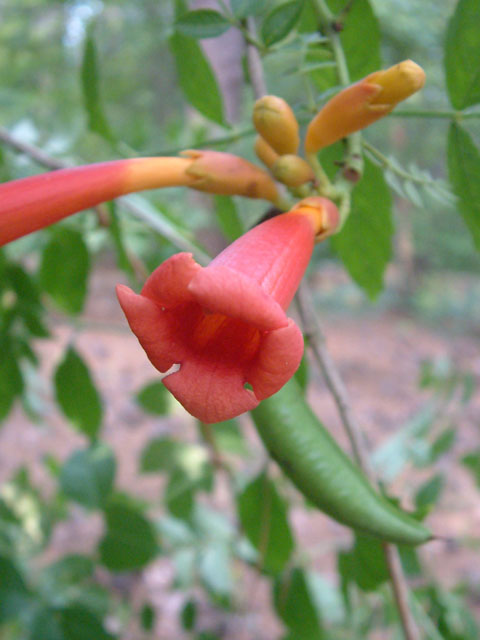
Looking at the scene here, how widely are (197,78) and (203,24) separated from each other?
0.14m

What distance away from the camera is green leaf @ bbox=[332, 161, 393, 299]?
75 centimetres

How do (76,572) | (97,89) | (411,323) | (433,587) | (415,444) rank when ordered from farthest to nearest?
1. (411,323)
2. (415,444)
3. (76,572)
4. (433,587)
5. (97,89)

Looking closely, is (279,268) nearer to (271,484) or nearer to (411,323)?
(271,484)

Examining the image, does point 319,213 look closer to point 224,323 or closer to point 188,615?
point 224,323

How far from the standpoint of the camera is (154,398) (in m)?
1.49

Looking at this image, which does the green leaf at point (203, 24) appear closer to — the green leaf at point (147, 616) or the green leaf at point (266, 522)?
the green leaf at point (266, 522)

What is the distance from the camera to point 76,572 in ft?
4.58

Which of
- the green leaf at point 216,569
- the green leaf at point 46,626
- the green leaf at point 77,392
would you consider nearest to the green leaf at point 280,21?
the green leaf at point 77,392

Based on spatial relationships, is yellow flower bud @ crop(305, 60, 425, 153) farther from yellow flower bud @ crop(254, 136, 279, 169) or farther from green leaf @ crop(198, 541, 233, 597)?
green leaf @ crop(198, 541, 233, 597)

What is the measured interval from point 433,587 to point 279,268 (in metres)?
0.91

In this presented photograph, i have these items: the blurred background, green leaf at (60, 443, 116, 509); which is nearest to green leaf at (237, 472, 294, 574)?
the blurred background

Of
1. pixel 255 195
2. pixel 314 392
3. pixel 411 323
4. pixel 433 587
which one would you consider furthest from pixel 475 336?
pixel 255 195

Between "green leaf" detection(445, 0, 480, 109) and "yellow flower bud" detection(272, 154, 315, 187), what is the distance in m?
0.21

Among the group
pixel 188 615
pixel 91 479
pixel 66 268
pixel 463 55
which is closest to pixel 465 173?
pixel 463 55
